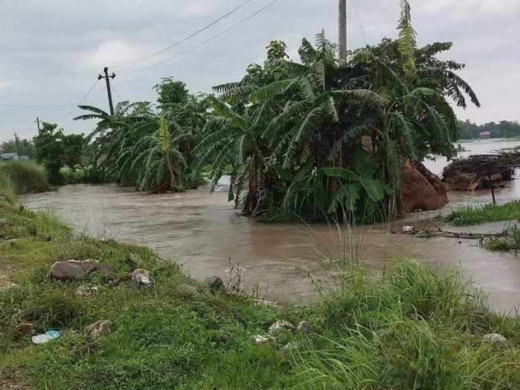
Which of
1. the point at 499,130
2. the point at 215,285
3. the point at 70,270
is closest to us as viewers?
the point at 215,285

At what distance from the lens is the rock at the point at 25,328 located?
4.93m

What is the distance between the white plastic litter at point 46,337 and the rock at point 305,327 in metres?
2.14

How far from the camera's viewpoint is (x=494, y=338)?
3936mm

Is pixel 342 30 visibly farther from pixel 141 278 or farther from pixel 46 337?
pixel 46 337

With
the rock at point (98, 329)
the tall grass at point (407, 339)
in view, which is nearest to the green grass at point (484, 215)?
the tall grass at point (407, 339)

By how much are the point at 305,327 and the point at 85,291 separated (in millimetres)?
2781

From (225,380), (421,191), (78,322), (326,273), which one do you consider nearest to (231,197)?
(421,191)

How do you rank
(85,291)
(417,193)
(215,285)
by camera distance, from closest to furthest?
(85,291)
(215,285)
(417,193)

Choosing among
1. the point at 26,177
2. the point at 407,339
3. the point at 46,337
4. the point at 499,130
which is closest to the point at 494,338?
the point at 407,339

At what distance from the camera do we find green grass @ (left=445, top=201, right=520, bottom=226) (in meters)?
12.2

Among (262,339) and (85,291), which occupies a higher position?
(85,291)

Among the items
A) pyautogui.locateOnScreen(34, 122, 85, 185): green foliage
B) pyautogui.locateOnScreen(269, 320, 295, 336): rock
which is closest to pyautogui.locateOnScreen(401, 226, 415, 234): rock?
pyautogui.locateOnScreen(269, 320, 295, 336): rock

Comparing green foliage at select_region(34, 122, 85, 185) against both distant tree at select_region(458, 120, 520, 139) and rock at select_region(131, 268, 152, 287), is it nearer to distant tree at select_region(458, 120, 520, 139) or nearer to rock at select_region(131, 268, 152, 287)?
rock at select_region(131, 268, 152, 287)

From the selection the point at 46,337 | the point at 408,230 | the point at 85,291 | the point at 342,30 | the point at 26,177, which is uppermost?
the point at 342,30
